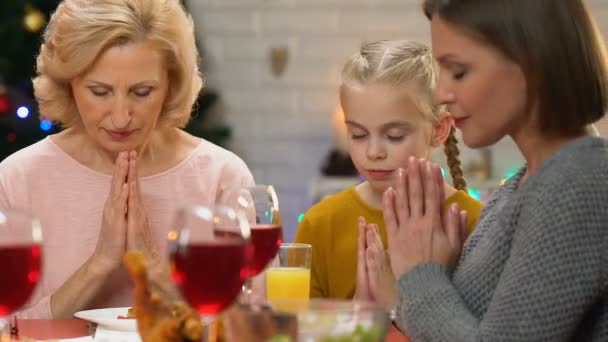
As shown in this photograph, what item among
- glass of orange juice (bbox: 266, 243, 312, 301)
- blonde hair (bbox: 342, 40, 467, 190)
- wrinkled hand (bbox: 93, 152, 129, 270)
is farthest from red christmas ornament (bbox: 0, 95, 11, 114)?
glass of orange juice (bbox: 266, 243, 312, 301)

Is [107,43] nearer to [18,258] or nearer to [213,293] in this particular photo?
[18,258]

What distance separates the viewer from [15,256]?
1.15m

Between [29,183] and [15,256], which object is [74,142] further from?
[15,256]

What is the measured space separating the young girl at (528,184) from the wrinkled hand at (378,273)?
0.24 meters

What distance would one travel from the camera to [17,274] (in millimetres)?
1148

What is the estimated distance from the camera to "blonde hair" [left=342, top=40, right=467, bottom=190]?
208 centimetres

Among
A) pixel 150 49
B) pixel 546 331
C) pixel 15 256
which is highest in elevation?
pixel 150 49

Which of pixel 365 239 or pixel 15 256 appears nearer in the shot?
pixel 15 256

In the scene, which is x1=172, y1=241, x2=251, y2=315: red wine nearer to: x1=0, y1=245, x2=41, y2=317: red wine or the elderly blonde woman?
x1=0, y1=245, x2=41, y2=317: red wine

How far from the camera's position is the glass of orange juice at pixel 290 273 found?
163 centimetres

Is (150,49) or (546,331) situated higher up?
(150,49)

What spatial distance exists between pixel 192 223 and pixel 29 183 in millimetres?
1328

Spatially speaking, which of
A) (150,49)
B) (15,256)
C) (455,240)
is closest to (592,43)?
(455,240)

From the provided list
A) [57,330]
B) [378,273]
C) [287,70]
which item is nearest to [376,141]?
[378,273]
